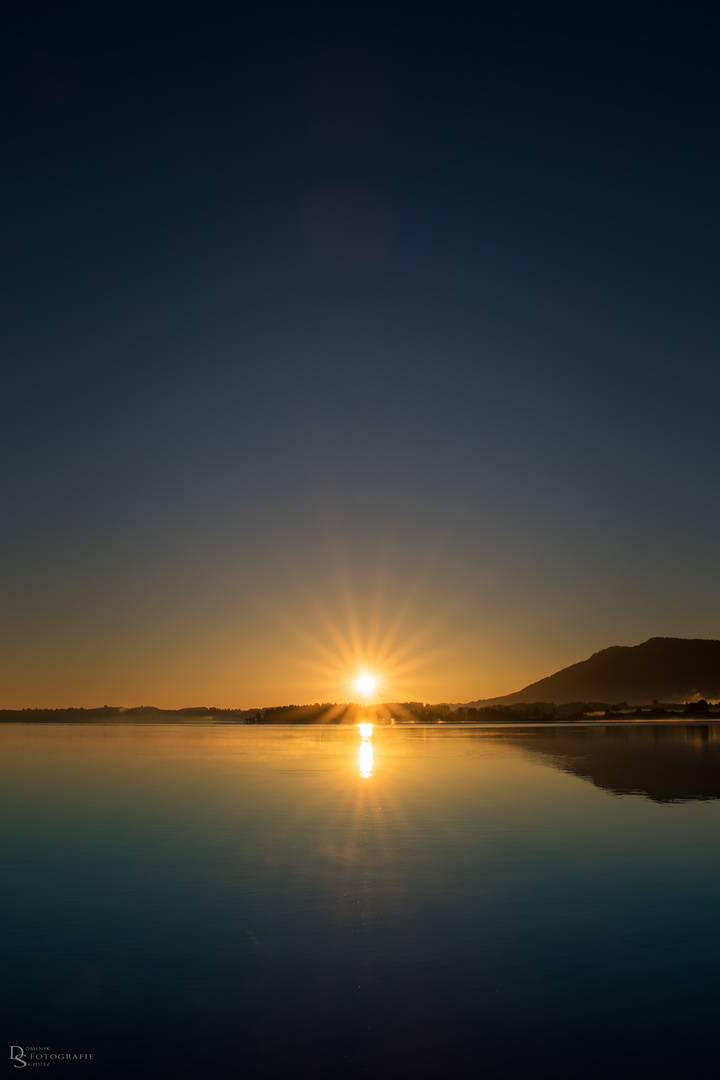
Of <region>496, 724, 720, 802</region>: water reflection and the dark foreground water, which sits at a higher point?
the dark foreground water

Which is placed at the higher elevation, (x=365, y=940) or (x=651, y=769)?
(x=365, y=940)

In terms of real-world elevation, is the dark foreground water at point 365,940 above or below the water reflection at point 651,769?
above

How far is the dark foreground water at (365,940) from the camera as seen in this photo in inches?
461

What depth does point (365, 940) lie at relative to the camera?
55.8 feet

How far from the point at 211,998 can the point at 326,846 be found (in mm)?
15194

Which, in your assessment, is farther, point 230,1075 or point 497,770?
point 497,770

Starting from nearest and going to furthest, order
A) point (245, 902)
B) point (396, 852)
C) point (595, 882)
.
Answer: point (245, 902) → point (595, 882) → point (396, 852)

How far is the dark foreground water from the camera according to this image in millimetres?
11703

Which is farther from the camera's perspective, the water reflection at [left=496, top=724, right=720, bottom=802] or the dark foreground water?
the water reflection at [left=496, top=724, right=720, bottom=802]

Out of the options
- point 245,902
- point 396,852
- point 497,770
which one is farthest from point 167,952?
point 497,770

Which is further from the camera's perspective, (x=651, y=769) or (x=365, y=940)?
(x=651, y=769)

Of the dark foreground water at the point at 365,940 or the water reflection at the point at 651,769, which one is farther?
the water reflection at the point at 651,769

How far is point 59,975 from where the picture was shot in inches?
595

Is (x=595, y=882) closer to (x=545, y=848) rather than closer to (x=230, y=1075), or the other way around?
(x=545, y=848)
